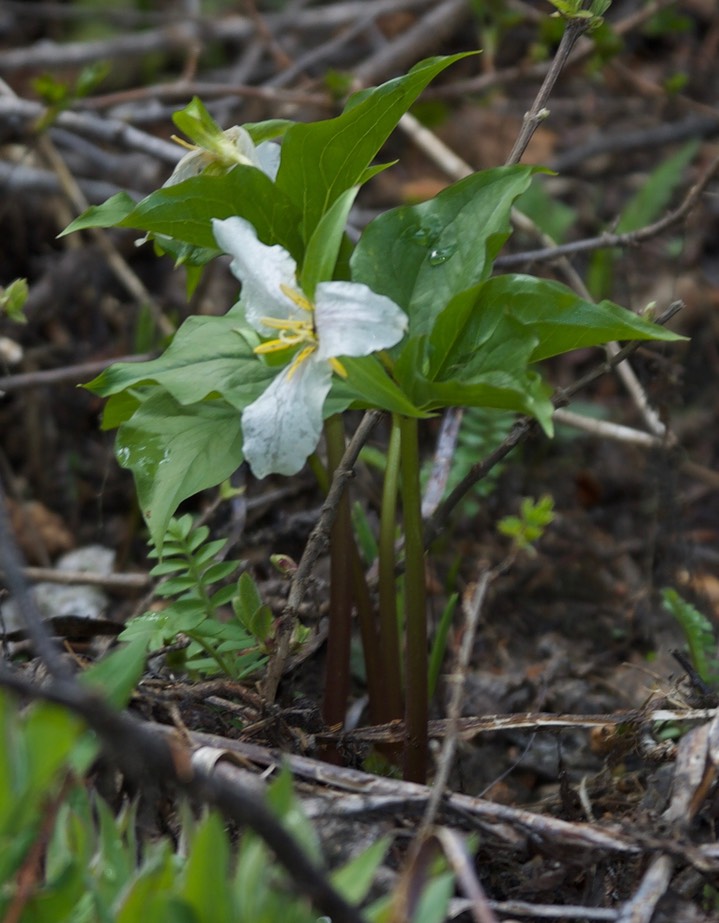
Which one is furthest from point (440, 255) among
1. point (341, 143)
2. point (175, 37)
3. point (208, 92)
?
point (175, 37)

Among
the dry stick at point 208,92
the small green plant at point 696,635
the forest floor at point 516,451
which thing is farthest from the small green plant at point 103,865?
the dry stick at point 208,92

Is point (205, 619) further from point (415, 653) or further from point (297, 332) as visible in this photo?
point (297, 332)

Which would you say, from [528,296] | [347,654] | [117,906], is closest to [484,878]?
[347,654]

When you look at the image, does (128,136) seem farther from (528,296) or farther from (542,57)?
(528,296)

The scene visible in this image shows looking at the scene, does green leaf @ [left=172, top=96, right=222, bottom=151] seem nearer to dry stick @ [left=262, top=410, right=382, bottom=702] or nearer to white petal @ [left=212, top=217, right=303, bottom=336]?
white petal @ [left=212, top=217, right=303, bottom=336]

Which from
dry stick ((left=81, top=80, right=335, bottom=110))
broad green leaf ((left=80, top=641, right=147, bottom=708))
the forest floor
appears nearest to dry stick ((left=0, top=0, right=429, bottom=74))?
the forest floor

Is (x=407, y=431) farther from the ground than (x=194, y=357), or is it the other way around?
(x=194, y=357)
